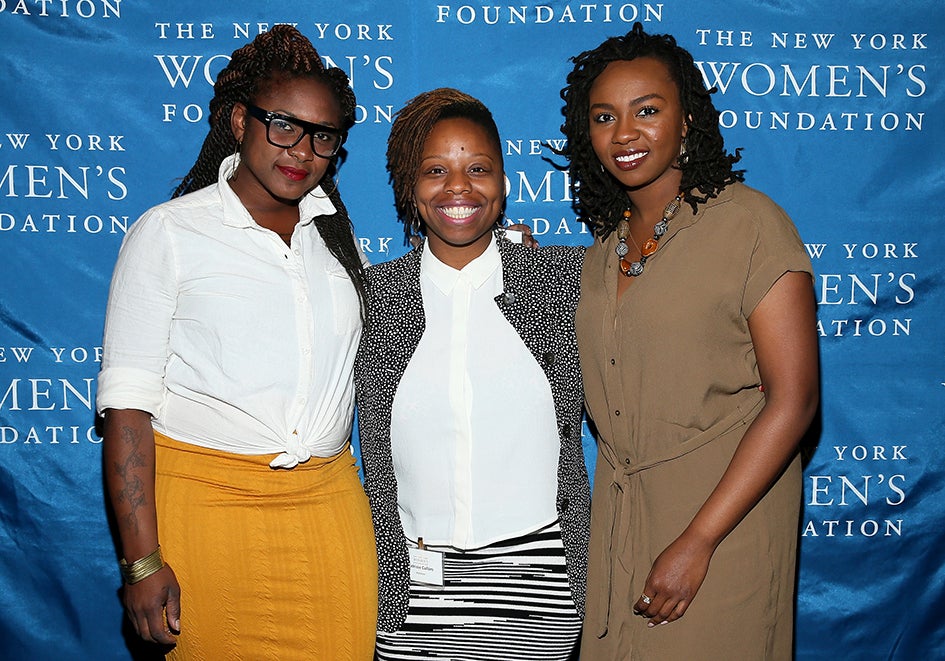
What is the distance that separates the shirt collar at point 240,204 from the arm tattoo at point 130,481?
0.54 metres

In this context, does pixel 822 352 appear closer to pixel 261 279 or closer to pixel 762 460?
pixel 762 460

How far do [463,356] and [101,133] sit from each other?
1570 millimetres

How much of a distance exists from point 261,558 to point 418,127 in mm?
1104

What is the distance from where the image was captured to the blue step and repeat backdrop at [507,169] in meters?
2.83

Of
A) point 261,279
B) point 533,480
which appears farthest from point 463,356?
point 261,279

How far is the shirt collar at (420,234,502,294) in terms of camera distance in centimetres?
215

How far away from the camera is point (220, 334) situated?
2.00 meters

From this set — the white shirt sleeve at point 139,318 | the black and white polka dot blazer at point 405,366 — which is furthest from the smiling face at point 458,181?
the white shirt sleeve at point 139,318

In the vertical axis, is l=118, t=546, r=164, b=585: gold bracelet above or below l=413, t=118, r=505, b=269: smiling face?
below

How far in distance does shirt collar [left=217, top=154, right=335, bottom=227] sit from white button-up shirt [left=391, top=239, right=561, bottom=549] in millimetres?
403

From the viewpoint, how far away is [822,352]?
119 inches

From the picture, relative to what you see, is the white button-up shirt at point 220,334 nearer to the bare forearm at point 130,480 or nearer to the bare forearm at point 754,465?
the bare forearm at point 130,480

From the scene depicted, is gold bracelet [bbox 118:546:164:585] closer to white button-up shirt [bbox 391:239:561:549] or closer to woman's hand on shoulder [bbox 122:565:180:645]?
woman's hand on shoulder [bbox 122:565:180:645]

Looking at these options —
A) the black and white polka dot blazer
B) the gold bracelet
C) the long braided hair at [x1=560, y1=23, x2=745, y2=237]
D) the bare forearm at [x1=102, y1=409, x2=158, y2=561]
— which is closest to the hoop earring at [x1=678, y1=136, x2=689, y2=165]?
the long braided hair at [x1=560, y1=23, x2=745, y2=237]
